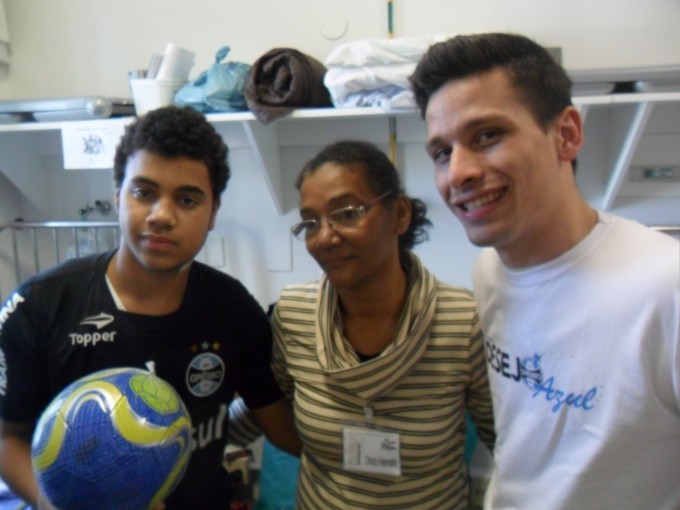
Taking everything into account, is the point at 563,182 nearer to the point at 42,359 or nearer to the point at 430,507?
the point at 430,507

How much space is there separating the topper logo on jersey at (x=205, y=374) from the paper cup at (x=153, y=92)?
0.92 metres

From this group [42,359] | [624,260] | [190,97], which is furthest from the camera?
[190,97]

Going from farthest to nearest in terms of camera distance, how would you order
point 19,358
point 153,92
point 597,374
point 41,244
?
1. point 41,244
2. point 153,92
3. point 19,358
4. point 597,374

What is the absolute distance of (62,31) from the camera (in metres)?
2.10

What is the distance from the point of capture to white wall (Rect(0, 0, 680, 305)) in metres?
1.68

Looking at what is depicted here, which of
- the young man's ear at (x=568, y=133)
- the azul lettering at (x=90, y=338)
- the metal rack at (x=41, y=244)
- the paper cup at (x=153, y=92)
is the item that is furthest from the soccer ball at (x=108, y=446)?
the metal rack at (x=41, y=244)

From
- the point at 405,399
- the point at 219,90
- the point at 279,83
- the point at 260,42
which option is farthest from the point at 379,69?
the point at 405,399

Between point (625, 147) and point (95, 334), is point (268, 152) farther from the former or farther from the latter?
point (625, 147)

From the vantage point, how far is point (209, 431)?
116 cm

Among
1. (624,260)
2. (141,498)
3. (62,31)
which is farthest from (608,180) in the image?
(62,31)

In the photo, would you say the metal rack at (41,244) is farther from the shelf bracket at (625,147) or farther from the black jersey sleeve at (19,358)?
the shelf bracket at (625,147)

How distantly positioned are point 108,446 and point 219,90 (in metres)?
1.10

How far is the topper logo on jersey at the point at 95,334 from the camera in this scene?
106 cm

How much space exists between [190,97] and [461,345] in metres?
1.10
